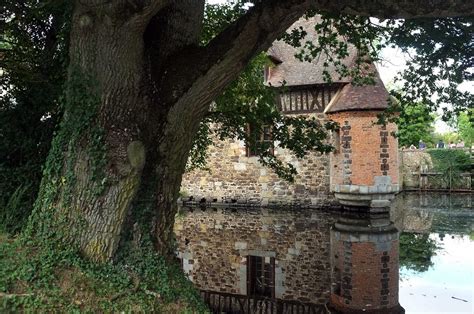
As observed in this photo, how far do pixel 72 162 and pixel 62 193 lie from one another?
0.28 metres

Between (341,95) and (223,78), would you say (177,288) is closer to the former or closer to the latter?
(223,78)

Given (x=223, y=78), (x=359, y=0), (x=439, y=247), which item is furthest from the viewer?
(x=439, y=247)

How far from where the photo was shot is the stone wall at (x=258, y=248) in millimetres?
7891

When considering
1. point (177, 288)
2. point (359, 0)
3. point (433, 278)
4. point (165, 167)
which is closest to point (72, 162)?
point (165, 167)

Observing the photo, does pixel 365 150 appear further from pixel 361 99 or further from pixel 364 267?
pixel 364 267

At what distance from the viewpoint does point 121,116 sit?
4.06 meters

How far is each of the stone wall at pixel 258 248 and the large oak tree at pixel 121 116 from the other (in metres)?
3.93

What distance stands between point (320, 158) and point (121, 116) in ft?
43.0

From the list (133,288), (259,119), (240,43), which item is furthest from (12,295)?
(259,119)

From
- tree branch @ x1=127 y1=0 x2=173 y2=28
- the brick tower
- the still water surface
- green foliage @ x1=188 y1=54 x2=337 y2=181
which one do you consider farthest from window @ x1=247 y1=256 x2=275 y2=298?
the brick tower

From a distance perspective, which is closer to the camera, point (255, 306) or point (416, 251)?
point (255, 306)

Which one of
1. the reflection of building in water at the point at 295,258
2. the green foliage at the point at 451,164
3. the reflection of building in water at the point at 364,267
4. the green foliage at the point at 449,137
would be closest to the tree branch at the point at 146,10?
the reflection of building in water at the point at 295,258

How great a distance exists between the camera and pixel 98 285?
380cm

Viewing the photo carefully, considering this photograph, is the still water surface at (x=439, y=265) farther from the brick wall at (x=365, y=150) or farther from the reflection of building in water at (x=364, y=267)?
the brick wall at (x=365, y=150)
